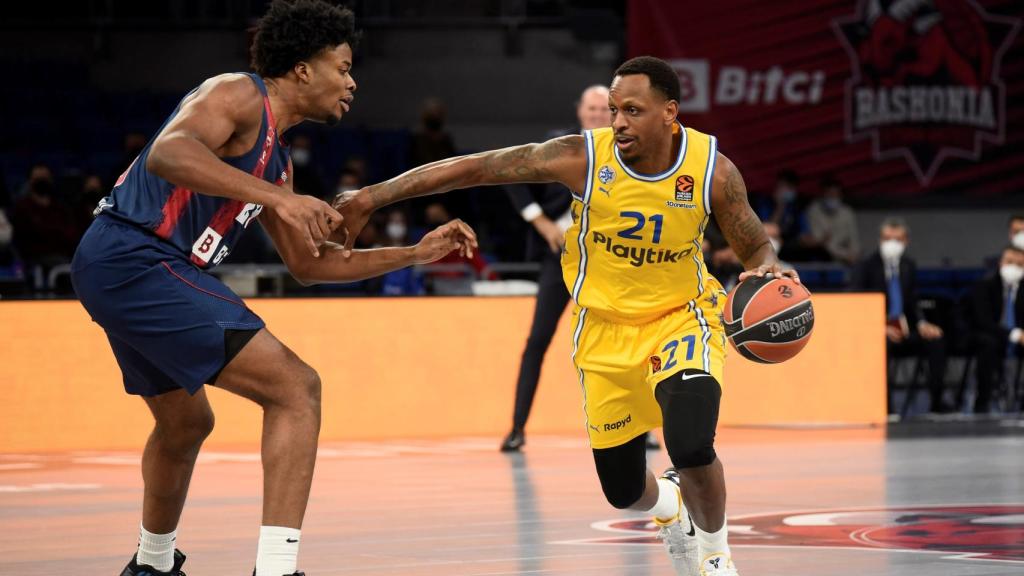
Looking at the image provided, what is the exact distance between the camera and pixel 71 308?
11727 mm

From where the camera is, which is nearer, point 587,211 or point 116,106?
point 587,211

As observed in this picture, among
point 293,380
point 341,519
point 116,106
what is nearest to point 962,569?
point 293,380

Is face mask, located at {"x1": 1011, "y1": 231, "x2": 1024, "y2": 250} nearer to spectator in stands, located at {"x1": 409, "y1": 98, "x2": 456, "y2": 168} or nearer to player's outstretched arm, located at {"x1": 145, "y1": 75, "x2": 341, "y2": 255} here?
spectator in stands, located at {"x1": 409, "y1": 98, "x2": 456, "y2": 168}

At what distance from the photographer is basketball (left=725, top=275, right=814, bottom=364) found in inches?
225

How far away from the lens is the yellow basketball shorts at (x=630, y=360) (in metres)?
5.77

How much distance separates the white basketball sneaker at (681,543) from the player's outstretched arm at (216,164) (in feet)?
5.75

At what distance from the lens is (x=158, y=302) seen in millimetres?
Answer: 5059

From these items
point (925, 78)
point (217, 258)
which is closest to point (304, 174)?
point (925, 78)

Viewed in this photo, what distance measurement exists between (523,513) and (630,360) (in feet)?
7.34

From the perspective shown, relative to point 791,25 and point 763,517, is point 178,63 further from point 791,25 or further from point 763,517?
point 763,517

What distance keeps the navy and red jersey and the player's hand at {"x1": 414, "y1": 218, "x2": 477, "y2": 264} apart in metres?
0.56

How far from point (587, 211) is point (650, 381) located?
2.11 feet

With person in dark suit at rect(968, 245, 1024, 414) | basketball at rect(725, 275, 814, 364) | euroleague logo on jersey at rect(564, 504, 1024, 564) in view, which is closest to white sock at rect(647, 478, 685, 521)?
basketball at rect(725, 275, 814, 364)

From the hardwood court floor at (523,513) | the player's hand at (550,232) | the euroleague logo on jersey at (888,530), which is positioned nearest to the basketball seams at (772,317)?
the hardwood court floor at (523,513)
